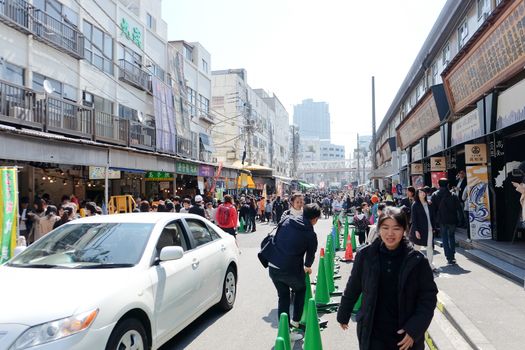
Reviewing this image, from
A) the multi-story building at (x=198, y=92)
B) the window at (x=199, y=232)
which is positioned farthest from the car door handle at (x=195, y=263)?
the multi-story building at (x=198, y=92)

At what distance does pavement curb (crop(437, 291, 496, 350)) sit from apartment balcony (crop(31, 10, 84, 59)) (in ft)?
49.7

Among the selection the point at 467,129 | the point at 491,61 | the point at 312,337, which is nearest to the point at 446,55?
the point at 467,129

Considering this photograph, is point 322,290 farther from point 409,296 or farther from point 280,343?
point 409,296

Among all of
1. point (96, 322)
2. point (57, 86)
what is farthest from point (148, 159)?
point (96, 322)

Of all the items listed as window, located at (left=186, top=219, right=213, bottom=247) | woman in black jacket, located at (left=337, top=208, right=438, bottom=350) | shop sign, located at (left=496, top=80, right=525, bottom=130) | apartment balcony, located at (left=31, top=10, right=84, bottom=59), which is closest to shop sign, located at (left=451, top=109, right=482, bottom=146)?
shop sign, located at (left=496, top=80, right=525, bottom=130)

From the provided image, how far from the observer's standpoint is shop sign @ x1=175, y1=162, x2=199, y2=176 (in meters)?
18.7

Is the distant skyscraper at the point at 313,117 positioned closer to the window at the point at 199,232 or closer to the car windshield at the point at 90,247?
the window at the point at 199,232

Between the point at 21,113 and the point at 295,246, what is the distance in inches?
426

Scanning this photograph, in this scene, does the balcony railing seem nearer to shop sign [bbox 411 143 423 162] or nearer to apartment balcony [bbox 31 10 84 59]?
apartment balcony [bbox 31 10 84 59]

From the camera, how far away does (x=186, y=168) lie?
19875 mm

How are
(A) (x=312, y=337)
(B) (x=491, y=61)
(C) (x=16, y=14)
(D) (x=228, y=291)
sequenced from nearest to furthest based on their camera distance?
(A) (x=312, y=337) → (D) (x=228, y=291) → (B) (x=491, y=61) → (C) (x=16, y=14)

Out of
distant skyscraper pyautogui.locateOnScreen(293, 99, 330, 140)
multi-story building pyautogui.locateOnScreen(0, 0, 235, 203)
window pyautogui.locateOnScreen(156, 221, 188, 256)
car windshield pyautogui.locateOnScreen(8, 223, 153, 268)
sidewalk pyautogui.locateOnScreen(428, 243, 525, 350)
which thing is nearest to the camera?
car windshield pyautogui.locateOnScreen(8, 223, 153, 268)

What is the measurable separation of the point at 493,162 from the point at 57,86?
1516 centimetres

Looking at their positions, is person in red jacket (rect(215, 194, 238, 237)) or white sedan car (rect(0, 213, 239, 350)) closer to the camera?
white sedan car (rect(0, 213, 239, 350))
